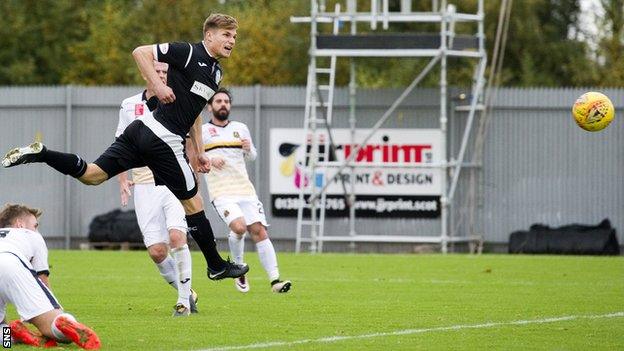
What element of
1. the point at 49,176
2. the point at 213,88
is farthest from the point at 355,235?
the point at 213,88

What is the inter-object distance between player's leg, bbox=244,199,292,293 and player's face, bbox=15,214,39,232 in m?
5.45

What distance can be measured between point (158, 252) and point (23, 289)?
4067 mm

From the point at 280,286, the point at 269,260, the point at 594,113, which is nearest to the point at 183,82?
the point at 280,286

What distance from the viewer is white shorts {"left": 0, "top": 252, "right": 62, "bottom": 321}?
34.4 feet

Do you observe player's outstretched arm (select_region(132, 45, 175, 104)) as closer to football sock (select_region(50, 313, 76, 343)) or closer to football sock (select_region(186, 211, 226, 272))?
football sock (select_region(186, 211, 226, 272))

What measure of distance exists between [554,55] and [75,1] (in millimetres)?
15242

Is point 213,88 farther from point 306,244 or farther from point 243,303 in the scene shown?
point 306,244

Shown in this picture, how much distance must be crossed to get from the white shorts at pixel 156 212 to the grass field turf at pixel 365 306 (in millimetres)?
703

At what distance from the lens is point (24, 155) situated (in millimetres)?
11719

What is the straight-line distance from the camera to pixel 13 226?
36.7 feet

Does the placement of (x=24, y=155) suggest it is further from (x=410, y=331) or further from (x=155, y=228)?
(x=410, y=331)

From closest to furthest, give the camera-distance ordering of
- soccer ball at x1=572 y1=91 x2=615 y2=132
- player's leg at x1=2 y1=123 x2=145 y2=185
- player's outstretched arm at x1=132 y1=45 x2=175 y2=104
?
player's leg at x1=2 y1=123 x2=145 y2=185 < player's outstretched arm at x1=132 y1=45 x2=175 y2=104 < soccer ball at x1=572 y1=91 x2=615 y2=132

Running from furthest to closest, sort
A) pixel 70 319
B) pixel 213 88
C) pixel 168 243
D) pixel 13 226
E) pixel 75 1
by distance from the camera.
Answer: pixel 75 1 < pixel 168 243 < pixel 213 88 < pixel 13 226 < pixel 70 319

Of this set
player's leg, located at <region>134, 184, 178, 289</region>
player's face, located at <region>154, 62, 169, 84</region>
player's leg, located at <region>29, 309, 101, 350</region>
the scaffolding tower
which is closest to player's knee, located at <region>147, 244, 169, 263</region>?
player's leg, located at <region>134, 184, 178, 289</region>
